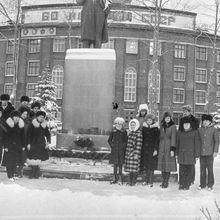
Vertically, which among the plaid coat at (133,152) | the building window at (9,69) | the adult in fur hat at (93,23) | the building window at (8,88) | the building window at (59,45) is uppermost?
the building window at (59,45)

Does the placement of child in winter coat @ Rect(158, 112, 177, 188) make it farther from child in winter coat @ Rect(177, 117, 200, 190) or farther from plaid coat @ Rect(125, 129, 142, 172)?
plaid coat @ Rect(125, 129, 142, 172)

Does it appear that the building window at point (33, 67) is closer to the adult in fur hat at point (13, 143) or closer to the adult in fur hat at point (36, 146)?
the adult in fur hat at point (36, 146)

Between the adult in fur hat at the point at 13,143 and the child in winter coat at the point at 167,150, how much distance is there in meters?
2.80

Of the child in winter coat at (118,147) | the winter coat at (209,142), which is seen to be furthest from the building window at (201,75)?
the child in winter coat at (118,147)

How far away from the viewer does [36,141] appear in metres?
8.34

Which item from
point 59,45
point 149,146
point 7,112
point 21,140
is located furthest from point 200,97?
point 21,140

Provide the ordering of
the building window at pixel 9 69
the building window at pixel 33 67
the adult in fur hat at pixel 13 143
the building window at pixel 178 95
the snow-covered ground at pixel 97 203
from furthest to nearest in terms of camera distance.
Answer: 1. the building window at pixel 9 69
2. the building window at pixel 33 67
3. the building window at pixel 178 95
4. the adult in fur hat at pixel 13 143
5. the snow-covered ground at pixel 97 203

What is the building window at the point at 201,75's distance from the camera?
1668 inches

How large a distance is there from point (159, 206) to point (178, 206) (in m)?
0.30

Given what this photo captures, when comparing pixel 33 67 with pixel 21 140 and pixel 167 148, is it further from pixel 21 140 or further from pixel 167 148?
pixel 167 148

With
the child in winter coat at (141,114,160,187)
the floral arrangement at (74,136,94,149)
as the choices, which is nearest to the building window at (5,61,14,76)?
the floral arrangement at (74,136,94,149)

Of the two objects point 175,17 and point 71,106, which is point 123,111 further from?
point 71,106

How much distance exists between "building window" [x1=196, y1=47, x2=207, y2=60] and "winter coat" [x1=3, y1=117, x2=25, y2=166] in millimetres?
36732

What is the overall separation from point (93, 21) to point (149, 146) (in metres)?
4.45
